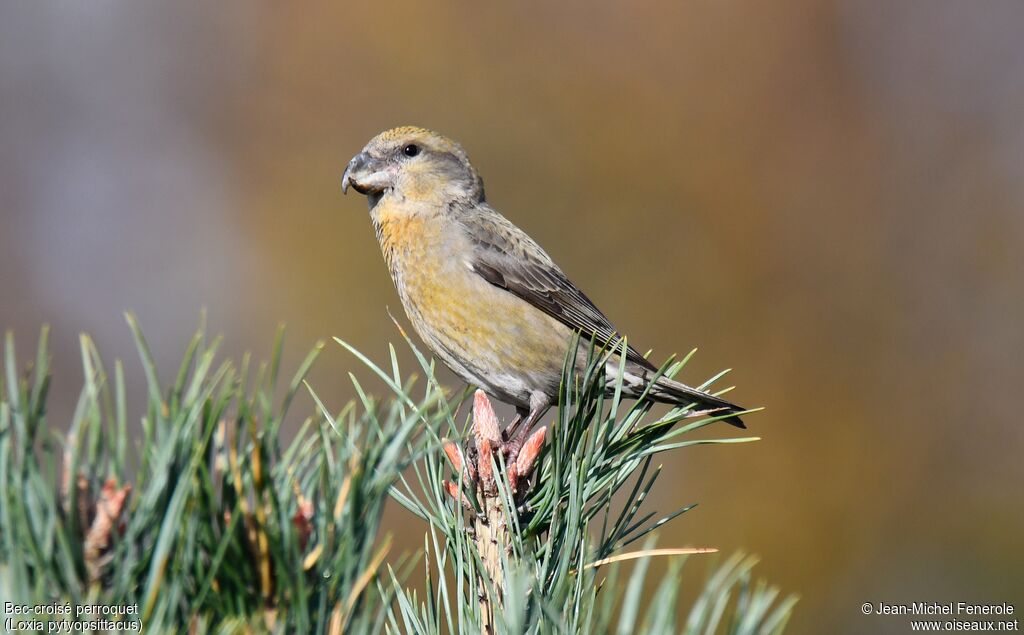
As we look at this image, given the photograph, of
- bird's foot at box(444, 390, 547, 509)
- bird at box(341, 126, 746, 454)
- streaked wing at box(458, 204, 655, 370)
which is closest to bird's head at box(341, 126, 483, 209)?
bird at box(341, 126, 746, 454)

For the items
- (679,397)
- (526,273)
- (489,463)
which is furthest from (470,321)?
(489,463)

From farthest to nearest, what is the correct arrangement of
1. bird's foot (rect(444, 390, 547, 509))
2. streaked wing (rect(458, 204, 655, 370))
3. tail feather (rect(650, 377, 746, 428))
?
streaked wing (rect(458, 204, 655, 370)) < tail feather (rect(650, 377, 746, 428)) < bird's foot (rect(444, 390, 547, 509))

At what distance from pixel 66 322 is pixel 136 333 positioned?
930 cm

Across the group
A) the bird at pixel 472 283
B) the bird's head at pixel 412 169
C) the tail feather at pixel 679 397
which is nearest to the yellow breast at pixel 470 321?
the bird at pixel 472 283

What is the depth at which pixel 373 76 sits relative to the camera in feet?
28.4

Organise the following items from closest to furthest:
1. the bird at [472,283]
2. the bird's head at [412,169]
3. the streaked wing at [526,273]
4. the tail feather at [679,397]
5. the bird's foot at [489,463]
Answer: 1. the bird's foot at [489,463]
2. the tail feather at [679,397]
3. the bird at [472,283]
4. the streaked wing at [526,273]
5. the bird's head at [412,169]

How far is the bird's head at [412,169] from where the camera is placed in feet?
16.1

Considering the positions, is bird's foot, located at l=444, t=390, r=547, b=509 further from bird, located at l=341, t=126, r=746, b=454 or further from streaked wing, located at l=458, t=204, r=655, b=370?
streaked wing, located at l=458, t=204, r=655, b=370

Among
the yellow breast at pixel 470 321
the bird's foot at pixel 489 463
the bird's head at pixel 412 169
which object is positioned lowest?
the bird's foot at pixel 489 463

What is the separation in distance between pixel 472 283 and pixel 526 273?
0.48m

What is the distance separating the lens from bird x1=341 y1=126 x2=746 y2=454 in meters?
4.30

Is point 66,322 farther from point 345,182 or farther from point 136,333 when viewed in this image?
point 136,333

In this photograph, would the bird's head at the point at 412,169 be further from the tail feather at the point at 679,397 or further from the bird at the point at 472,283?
the tail feather at the point at 679,397

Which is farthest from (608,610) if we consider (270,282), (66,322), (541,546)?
(66,322)
